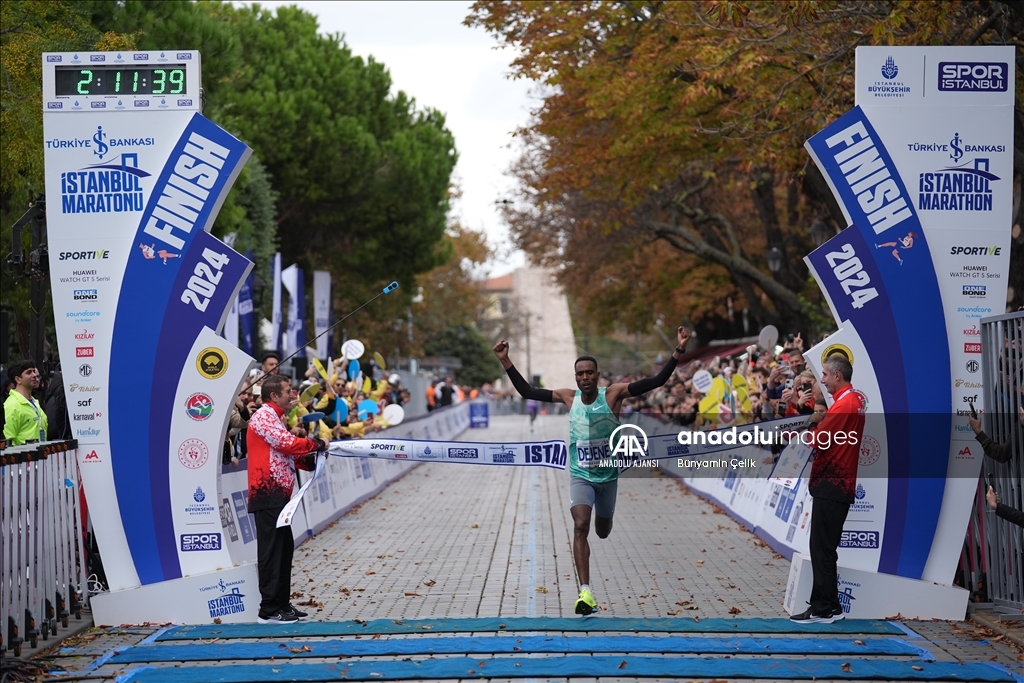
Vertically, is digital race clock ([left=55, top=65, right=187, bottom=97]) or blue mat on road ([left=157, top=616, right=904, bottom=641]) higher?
digital race clock ([left=55, top=65, right=187, bottom=97])

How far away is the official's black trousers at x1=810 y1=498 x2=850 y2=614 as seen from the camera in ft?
31.0

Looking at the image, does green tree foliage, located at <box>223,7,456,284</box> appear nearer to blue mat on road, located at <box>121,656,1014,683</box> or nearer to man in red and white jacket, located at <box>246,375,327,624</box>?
man in red and white jacket, located at <box>246,375,327,624</box>

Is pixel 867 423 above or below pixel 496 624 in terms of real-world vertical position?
above

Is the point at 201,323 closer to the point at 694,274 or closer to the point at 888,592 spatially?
the point at 888,592

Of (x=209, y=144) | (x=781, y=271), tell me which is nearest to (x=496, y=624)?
(x=209, y=144)

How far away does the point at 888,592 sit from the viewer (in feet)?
32.2

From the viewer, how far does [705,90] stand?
16922 millimetres

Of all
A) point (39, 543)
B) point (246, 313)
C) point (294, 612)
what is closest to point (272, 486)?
point (294, 612)

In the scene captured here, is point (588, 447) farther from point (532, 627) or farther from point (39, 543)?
point (39, 543)

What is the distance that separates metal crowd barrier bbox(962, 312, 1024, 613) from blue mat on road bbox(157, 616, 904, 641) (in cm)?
102

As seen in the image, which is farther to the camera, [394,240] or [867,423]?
[394,240]

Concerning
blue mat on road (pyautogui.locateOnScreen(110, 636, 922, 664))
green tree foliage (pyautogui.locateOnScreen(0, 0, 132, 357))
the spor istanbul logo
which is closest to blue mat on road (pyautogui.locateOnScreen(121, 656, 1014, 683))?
blue mat on road (pyautogui.locateOnScreen(110, 636, 922, 664))

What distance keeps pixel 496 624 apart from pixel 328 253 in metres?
31.6

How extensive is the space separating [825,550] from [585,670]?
257 centimetres
